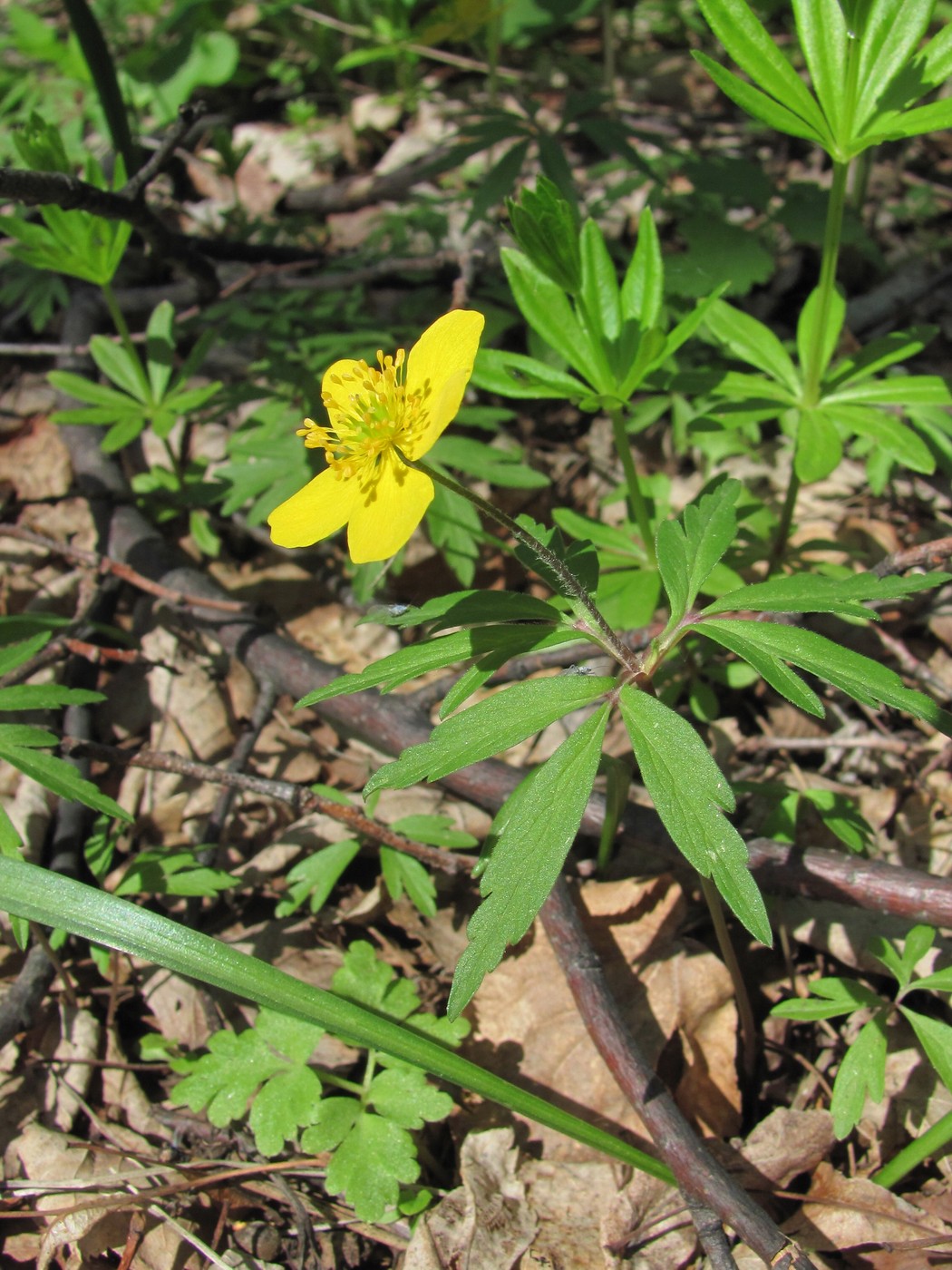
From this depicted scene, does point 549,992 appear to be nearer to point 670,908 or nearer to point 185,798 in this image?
point 670,908

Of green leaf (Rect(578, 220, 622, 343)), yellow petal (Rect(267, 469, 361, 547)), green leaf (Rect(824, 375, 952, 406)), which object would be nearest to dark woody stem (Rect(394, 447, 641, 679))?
yellow petal (Rect(267, 469, 361, 547))

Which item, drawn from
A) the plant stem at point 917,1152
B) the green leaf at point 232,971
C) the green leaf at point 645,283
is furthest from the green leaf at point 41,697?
the plant stem at point 917,1152

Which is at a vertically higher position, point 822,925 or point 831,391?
point 831,391

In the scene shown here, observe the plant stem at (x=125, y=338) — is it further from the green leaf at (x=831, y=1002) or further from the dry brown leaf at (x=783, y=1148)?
the dry brown leaf at (x=783, y=1148)

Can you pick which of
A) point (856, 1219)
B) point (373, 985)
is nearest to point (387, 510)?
point (373, 985)

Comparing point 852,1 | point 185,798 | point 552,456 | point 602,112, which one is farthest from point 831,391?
point 602,112
